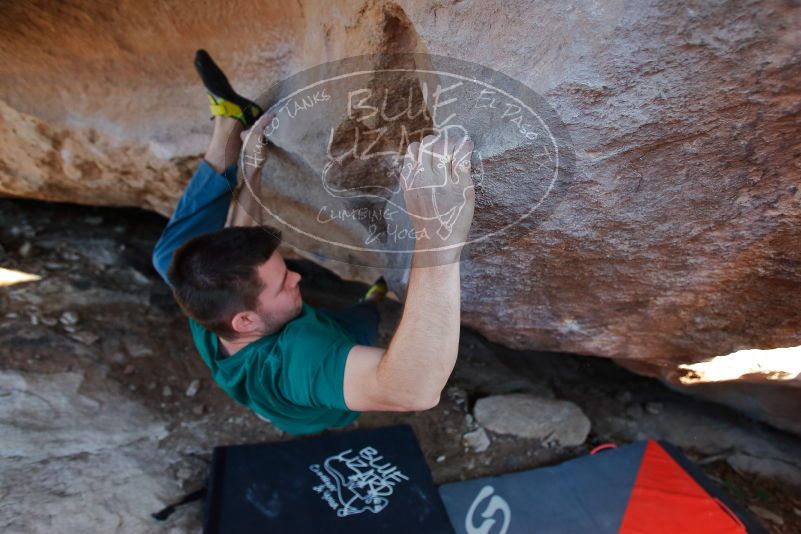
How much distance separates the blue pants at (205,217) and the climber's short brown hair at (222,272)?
26cm

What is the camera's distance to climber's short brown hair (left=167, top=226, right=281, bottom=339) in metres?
0.94

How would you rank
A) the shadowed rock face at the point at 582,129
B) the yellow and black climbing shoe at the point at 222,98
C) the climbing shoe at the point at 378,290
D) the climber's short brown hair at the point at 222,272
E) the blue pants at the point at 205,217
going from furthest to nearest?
the climbing shoe at the point at 378,290 → the blue pants at the point at 205,217 → the yellow and black climbing shoe at the point at 222,98 → the climber's short brown hair at the point at 222,272 → the shadowed rock face at the point at 582,129

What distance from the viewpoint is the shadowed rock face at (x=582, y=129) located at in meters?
0.69

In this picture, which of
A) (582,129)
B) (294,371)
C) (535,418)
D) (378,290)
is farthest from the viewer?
(535,418)

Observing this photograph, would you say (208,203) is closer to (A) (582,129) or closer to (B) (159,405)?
(B) (159,405)

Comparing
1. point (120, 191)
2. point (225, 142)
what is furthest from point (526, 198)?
point (120, 191)

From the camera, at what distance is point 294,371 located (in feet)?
2.89

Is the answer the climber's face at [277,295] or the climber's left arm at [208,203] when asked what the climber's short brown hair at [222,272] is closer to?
the climber's face at [277,295]

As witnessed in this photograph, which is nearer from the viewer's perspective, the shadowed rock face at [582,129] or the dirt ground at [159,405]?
the shadowed rock face at [582,129]

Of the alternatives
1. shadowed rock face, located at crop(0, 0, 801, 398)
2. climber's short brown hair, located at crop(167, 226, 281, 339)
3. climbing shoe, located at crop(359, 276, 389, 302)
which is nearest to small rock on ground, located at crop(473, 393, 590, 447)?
shadowed rock face, located at crop(0, 0, 801, 398)

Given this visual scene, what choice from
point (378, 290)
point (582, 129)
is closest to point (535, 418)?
point (378, 290)

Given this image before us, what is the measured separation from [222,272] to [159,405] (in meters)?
0.81

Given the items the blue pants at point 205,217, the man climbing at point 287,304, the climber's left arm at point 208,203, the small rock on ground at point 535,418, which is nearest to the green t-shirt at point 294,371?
the man climbing at point 287,304

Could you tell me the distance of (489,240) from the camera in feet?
3.26
